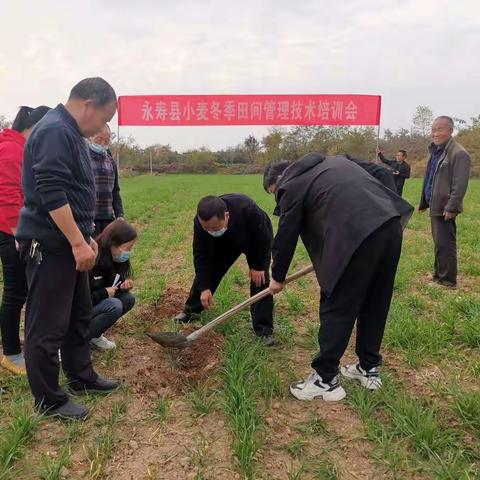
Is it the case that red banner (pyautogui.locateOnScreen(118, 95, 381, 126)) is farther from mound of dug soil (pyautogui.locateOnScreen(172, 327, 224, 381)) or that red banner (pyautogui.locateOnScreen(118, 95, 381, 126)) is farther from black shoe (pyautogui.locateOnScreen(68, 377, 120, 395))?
black shoe (pyautogui.locateOnScreen(68, 377, 120, 395))

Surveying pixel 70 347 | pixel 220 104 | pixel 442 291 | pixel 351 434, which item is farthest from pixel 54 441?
pixel 220 104

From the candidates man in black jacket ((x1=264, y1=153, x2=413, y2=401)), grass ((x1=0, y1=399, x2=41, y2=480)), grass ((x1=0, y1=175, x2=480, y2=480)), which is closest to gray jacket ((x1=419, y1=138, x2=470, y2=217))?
grass ((x1=0, y1=175, x2=480, y2=480))

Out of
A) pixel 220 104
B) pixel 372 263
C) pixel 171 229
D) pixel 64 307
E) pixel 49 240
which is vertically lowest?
pixel 171 229

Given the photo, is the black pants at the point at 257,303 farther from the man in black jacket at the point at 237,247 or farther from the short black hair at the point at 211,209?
the short black hair at the point at 211,209

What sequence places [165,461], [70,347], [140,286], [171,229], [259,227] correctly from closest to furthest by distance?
[165,461], [70,347], [259,227], [140,286], [171,229]

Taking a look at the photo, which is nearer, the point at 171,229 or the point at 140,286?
the point at 140,286

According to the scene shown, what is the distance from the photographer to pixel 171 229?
33.9 feet

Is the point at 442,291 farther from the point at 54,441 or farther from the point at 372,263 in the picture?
the point at 54,441

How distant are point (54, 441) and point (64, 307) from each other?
73 centimetres

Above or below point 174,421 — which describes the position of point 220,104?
above

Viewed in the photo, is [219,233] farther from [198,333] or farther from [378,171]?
[378,171]

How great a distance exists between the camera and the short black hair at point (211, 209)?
3236 millimetres

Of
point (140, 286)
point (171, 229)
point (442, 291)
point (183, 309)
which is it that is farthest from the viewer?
point (171, 229)

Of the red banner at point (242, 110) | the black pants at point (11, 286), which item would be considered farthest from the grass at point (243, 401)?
the red banner at point (242, 110)
